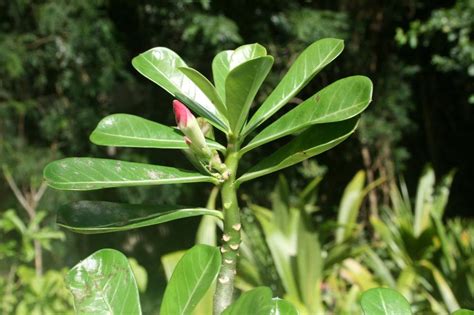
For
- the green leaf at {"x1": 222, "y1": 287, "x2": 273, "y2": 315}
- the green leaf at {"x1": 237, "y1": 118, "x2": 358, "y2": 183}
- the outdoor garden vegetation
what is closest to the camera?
the green leaf at {"x1": 222, "y1": 287, "x2": 273, "y2": 315}

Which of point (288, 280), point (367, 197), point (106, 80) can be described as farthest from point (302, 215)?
point (367, 197)

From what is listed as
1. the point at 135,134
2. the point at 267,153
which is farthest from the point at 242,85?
the point at 267,153

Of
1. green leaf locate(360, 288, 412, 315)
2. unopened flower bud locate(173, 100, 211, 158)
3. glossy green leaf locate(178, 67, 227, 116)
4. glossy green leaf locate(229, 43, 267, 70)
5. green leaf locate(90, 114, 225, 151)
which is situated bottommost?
green leaf locate(360, 288, 412, 315)

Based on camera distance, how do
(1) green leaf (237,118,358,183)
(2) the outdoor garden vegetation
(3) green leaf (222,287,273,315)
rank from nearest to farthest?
(3) green leaf (222,287,273,315) < (1) green leaf (237,118,358,183) < (2) the outdoor garden vegetation

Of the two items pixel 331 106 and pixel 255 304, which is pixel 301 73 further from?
pixel 255 304

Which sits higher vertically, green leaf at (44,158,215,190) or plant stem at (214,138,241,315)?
green leaf at (44,158,215,190)

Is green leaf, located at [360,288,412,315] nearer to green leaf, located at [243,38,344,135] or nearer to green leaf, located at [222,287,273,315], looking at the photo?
green leaf, located at [222,287,273,315]

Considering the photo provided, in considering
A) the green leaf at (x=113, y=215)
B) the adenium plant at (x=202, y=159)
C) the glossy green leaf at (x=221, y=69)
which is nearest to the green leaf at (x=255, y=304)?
the adenium plant at (x=202, y=159)

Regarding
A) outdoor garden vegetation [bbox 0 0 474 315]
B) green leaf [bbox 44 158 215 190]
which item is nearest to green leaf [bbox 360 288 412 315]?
green leaf [bbox 44 158 215 190]
